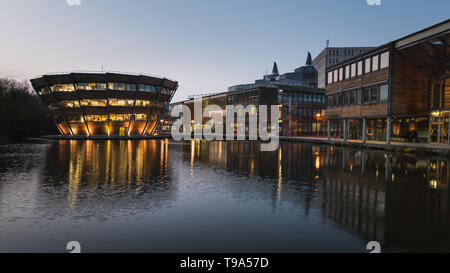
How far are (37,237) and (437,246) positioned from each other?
361 inches

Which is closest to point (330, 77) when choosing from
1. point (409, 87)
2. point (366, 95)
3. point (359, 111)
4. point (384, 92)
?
point (359, 111)

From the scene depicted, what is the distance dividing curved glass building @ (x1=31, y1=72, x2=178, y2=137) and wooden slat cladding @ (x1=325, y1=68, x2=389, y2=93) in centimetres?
4636

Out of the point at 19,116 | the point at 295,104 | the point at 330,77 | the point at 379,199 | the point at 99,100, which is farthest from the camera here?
the point at 295,104

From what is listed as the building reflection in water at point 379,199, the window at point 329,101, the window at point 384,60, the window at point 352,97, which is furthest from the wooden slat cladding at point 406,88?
the building reflection in water at point 379,199

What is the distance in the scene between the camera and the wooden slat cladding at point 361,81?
3644cm

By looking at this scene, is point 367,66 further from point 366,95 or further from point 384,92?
point 384,92

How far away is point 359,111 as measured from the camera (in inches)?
1617

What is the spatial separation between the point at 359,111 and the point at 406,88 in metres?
6.84

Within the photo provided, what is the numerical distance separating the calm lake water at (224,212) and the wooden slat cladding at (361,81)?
77.3 feet

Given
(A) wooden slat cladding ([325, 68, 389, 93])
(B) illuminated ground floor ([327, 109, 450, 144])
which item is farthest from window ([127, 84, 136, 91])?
(B) illuminated ground floor ([327, 109, 450, 144])

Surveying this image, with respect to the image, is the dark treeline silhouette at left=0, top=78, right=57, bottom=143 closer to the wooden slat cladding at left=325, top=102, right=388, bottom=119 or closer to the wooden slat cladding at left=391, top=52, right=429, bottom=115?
the wooden slat cladding at left=325, top=102, right=388, bottom=119
